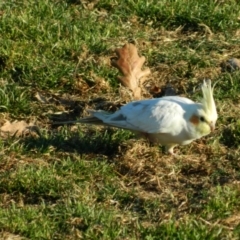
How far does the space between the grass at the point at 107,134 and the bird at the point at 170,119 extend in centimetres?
21

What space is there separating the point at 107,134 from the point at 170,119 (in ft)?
2.08

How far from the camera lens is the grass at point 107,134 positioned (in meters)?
5.54

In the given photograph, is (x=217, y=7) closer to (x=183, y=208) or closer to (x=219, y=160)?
(x=219, y=160)

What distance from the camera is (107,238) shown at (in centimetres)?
535

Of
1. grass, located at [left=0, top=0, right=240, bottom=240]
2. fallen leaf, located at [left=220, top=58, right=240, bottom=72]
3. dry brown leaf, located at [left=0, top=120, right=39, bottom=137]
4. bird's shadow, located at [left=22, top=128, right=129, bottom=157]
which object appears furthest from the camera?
fallen leaf, located at [left=220, top=58, right=240, bottom=72]

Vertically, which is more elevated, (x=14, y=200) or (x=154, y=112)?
(x=154, y=112)

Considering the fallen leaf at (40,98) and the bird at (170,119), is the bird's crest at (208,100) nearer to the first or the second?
the bird at (170,119)

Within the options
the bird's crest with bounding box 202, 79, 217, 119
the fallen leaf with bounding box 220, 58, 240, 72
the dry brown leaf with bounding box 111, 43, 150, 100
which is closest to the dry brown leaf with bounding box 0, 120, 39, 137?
the dry brown leaf with bounding box 111, 43, 150, 100

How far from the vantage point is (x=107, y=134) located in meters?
6.59

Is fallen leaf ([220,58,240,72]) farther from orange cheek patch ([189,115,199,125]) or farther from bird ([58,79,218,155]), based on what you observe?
orange cheek patch ([189,115,199,125])

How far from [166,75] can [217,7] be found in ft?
3.43

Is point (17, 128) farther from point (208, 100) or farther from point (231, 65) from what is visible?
point (231, 65)

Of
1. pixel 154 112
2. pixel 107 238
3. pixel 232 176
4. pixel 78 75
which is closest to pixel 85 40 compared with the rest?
pixel 78 75

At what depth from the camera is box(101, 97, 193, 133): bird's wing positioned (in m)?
6.15
